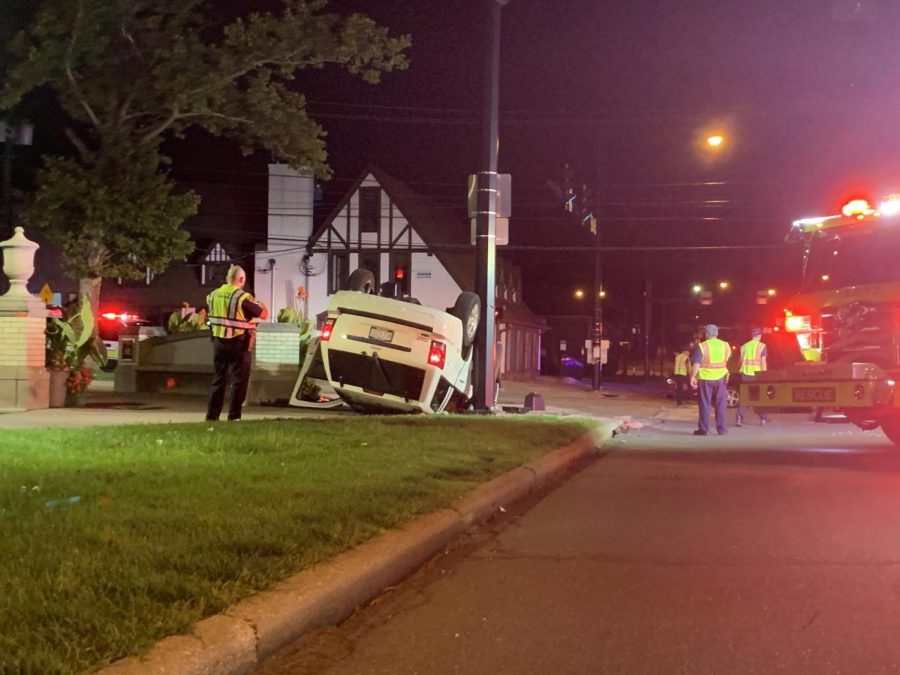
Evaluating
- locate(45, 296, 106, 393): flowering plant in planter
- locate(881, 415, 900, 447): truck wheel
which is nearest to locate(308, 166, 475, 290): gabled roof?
locate(45, 296, 106, 393): flowering plant in planter

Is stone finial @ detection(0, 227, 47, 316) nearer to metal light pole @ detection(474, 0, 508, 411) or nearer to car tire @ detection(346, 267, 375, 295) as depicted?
car tire @ detection(346, 267, 375, 295)

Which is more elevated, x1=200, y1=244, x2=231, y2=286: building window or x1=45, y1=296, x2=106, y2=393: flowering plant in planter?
x1=200, y1=244, x2=231, y2=286: building window

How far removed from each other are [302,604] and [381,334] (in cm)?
867

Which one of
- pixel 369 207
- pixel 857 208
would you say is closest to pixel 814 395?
pixel 857 208

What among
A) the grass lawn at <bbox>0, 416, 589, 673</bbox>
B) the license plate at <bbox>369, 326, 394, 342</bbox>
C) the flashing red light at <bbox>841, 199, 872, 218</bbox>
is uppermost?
the flashing red light at <bbox>841, 199, 872, 218</bbox>

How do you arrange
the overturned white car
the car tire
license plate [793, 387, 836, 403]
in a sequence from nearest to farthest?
license plate [793, 387, 836, 403] < the overturned white car < the car tire

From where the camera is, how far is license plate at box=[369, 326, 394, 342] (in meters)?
12.6

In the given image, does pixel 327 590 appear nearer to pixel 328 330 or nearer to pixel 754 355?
pixel 328 330

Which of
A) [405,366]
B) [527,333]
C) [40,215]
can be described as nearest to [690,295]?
[527,333]

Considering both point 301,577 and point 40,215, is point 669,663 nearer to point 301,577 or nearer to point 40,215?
point 301,577

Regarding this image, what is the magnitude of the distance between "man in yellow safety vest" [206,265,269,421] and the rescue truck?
5.97 m

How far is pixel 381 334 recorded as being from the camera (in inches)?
498

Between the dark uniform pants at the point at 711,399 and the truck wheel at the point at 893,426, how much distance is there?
3228 mm

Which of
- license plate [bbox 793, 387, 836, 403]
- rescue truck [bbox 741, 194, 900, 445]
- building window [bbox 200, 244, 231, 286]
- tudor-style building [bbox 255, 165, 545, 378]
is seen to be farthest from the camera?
building window [bbox 200, 244, 231, 286]
